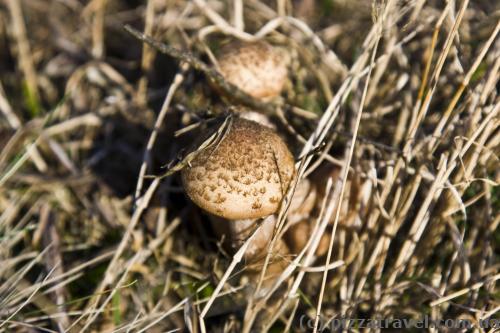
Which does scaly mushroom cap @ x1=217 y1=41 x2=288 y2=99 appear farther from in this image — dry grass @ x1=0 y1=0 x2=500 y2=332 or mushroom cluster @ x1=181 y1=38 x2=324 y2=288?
mushroom cluster @ x1=181 y1=38 x2=324 y2=288

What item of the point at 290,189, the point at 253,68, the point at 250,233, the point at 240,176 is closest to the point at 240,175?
the point at 240,176

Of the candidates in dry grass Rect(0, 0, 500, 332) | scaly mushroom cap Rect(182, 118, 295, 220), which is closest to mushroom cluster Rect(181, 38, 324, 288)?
scaly mushroom cap Rect(182, 118, 295, 220)

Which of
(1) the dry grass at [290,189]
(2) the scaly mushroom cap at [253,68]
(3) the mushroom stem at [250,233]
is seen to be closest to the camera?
(1) the dry grass at [290,189]

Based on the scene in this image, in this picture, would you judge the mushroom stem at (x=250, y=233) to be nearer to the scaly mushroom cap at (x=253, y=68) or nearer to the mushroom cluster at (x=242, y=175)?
the mushroom cluster at (x=242, y=175)

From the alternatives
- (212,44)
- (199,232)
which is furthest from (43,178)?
(212,44)

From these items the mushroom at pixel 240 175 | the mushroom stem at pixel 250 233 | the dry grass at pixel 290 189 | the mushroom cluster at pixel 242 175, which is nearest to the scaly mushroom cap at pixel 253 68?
the dry grass at pixel 290 189

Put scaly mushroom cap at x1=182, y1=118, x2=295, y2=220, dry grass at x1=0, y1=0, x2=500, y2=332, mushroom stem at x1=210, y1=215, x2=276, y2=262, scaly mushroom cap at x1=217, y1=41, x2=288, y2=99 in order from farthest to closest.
A: scaly mushroom cap at x1=217, y1=41, x2=288, y2=99, mushroom stem at x1=210, y1=215, x2=276, y2=262, dry grass at x1=0, y1=0, x2=500, y2=332, scaly mushroom cap at x1=182, y1=118, x2=295, y2=220
